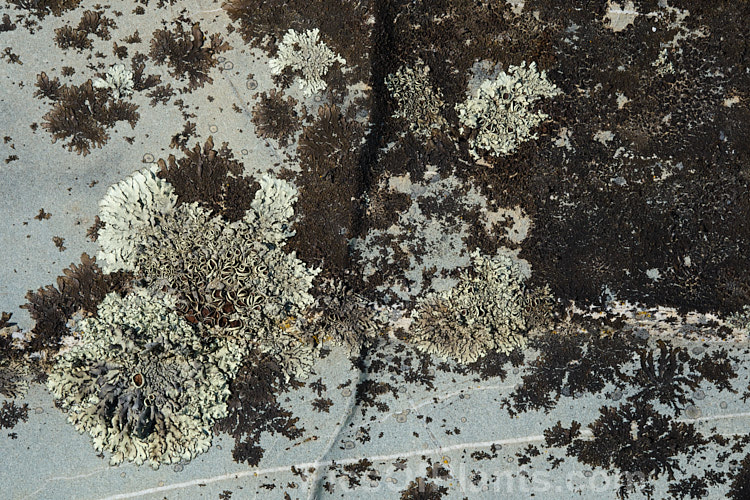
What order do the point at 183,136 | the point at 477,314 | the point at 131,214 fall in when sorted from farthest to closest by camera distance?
the point at 183,136 → the point at 477,314 → the point at 131,214

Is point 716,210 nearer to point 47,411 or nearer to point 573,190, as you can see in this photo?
point 573,190

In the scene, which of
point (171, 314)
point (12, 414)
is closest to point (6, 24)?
point (171, 314)

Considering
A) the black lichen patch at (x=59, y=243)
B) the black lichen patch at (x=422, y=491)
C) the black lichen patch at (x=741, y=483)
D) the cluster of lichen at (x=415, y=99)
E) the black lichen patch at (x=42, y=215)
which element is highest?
the cluster of lichen at (x=415, y=99)

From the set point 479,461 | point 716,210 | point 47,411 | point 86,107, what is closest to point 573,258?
point 716,210

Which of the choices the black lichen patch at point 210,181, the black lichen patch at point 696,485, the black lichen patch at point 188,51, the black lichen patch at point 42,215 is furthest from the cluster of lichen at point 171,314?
the black lichen patch at point 696,485

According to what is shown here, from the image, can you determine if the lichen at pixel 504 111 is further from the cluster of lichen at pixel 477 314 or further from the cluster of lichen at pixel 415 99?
the cluster of lichen at pixel 477 314

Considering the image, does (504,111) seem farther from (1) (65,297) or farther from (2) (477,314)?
(1) (65,297)
